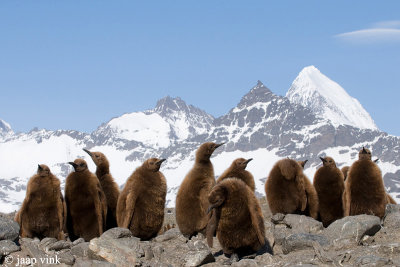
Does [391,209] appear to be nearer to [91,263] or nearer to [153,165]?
[153,165]

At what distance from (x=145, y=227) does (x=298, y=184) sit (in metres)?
4.32

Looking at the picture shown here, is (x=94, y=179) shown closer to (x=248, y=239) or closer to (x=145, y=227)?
(x=145, y=227)

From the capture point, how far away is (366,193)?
14.3 m

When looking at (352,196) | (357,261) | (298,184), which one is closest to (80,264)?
(357,261)

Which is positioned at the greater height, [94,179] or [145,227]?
[94,179]

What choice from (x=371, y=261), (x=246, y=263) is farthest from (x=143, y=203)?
(x=371, y=261)

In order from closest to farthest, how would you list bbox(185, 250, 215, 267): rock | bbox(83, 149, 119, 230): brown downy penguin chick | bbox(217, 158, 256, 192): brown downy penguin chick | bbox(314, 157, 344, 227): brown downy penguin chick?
1. bbox(185, 250, 215, 267): rock
2. bbox(83, 149, 119, 230): brown downy penguin chick
3. bbox(217, 158, 256, 192): brown downy penguin chick
4. bbox(314, 157, 344, 227): brown downy penguin chick

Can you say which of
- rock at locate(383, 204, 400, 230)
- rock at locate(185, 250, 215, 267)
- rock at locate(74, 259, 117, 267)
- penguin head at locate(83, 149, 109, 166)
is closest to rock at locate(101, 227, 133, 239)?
rock at locate(74, 259, 117, 267)

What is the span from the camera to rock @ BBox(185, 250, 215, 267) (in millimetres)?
10523

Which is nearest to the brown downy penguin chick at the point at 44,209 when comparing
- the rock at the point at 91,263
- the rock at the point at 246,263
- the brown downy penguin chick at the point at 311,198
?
the rock at the point at 91,263

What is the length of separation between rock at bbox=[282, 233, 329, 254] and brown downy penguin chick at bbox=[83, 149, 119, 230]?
15.1 ft

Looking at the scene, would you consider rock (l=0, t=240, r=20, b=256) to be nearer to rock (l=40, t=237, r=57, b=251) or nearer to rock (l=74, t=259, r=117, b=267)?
rock (l=40, t=237, r=57, b=251)

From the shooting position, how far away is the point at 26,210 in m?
12.5

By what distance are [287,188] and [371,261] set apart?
5.29 metres
